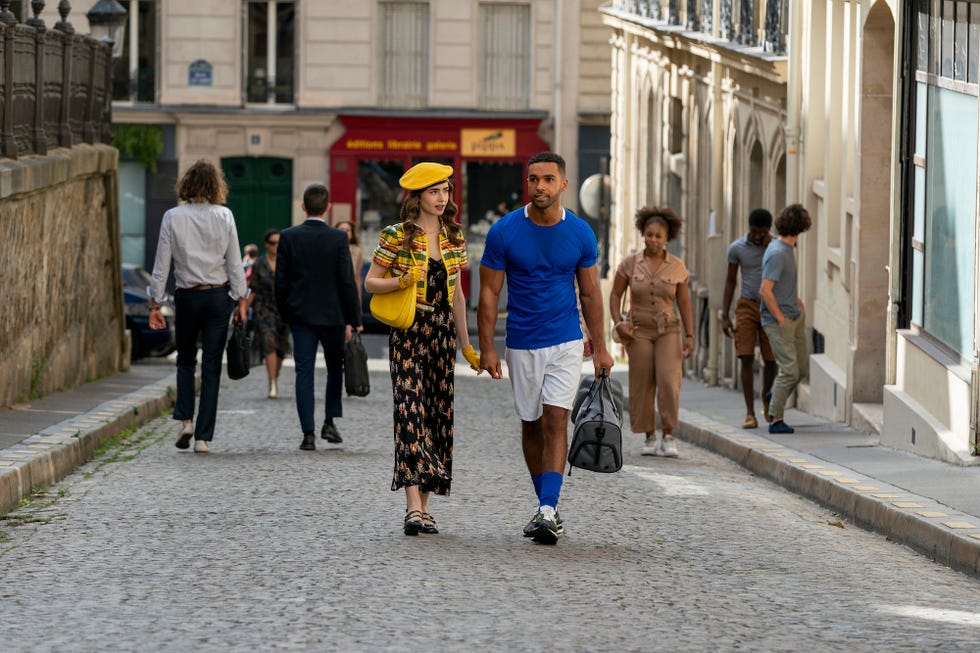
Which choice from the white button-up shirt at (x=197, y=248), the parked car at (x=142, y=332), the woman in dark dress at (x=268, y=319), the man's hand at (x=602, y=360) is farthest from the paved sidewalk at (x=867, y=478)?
the parked car at (x=142, y=332)

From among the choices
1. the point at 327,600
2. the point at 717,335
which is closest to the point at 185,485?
the point at 327,600

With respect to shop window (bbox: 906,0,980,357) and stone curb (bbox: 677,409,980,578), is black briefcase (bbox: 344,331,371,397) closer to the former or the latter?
stone curb (bbox: 677,409,980,578)

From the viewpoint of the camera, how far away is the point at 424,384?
9.30 metres

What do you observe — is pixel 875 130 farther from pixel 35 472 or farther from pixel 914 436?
pixel 35 472

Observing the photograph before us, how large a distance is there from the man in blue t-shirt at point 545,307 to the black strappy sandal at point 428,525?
471mm

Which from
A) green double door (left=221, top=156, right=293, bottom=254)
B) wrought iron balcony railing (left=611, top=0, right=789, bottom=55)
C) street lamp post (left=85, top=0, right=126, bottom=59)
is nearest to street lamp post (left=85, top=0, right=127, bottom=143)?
street lamp post (left=85, top=0, right=126, bottom=59)

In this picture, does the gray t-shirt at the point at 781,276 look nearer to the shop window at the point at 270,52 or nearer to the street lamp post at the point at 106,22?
the street lamp post at the point at 106,22

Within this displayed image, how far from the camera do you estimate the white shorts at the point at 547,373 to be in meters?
9.20

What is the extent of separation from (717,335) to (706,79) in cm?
342

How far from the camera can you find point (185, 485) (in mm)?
11422

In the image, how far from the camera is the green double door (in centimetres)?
4109

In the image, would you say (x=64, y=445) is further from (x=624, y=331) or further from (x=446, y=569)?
(x=446, y=569)

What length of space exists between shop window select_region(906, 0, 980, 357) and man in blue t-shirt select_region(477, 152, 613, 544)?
4.16 meters

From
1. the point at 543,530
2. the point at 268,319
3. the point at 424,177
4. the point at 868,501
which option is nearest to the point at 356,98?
the point at 268,319
